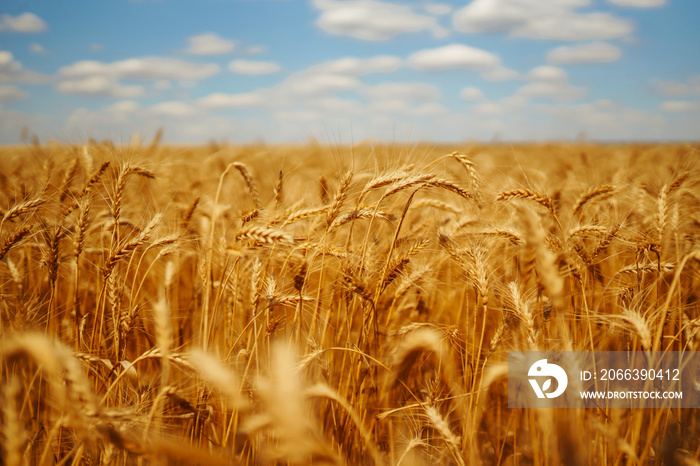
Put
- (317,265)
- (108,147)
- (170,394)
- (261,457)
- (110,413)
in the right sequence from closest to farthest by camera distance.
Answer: (110,413) < (170,394) < (261,457) < (317,265) < (108,147)

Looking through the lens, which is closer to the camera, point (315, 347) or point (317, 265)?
point (315, 347)

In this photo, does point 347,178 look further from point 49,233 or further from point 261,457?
point 49,233

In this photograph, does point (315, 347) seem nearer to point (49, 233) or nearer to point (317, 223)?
point (317, 223)

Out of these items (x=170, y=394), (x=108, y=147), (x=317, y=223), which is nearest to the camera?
(x=170, y=394)

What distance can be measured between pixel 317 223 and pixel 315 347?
865 millimetres

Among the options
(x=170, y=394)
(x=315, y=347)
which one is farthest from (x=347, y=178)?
(x=170, y=394)

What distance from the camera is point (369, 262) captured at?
79.4 inches

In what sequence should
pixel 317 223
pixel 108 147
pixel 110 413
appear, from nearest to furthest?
1. pixel 110 413
2. pixel 317 223
3. pixel 108 147

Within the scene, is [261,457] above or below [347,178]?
below

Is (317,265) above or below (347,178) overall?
below

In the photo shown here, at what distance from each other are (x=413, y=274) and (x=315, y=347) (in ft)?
2.27

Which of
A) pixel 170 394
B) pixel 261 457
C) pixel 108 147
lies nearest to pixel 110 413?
pixel 170 394

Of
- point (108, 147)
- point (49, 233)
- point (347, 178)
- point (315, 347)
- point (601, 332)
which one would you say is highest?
point (108, 147)

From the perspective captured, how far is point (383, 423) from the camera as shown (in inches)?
83.3
